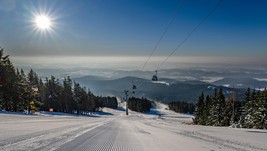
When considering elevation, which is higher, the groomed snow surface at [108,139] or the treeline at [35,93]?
the treeline at [35,93]

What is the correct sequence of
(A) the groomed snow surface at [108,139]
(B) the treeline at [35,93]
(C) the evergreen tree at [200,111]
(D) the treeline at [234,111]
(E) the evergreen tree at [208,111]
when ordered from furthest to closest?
(C) the evergreen tree at [200,111] < (E) the evergreen tree at [208,111] < (B) the treeline at [35,93] < (D) the treeline at [234,111] < (A) the groomed snow surface at [108,139]

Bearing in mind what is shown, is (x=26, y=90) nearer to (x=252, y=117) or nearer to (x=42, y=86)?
(x=42, y=86)

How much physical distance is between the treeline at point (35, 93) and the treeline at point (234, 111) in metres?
42.5

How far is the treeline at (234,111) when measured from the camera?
165 feet

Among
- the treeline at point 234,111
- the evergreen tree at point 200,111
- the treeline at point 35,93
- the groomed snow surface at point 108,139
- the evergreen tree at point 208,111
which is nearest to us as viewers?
the groomed snow surface at point 108,139

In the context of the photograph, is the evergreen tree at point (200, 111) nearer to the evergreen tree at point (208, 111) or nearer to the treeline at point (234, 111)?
the treeline at point (234, 111)

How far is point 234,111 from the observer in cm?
6197

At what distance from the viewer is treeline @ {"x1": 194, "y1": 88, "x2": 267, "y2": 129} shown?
50350 mm

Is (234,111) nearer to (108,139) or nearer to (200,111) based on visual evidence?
(200,111)

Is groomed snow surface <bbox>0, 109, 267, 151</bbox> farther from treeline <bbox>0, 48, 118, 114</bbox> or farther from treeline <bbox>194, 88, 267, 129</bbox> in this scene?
treeline <bbox>0, 48, 118, 114</bbox>

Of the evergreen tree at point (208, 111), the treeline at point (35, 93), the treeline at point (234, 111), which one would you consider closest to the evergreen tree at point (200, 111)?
the treeline at point (234, 111)

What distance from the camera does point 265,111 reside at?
49469mm

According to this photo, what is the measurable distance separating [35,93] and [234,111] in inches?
1836

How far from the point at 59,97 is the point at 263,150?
97.2 meters
